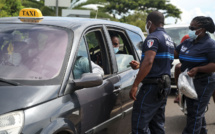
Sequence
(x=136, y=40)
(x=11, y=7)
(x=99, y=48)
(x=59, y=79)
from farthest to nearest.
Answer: (x=11, y=7)
(x=136, y=40)
(x=99, y=48)
(x=59, y=79)

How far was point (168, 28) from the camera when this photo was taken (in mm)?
10102

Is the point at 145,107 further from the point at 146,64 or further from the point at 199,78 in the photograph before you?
the point at 199,78

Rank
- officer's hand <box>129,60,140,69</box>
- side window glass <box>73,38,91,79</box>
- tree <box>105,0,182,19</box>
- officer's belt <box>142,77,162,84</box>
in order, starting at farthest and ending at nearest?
tree <box>105,0,182,19</box>, officer's hand <box>129,60,140,69</box>, officer's belt <box>142,77,162,84</box>, side window glass <box>73,38,91,79</box>

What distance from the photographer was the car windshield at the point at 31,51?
292 centimetres

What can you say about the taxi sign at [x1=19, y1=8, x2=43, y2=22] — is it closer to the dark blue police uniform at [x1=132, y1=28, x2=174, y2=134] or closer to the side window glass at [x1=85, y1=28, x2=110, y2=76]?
the side window glass at [x1=85, y1=28, x2=110, y2=76]

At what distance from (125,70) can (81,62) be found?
1020 millimetres

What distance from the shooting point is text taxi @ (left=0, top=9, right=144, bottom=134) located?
250 centimetres

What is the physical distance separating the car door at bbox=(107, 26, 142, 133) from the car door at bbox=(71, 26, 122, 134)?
0.43 feet

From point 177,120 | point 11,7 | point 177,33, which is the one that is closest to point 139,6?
point 11,7

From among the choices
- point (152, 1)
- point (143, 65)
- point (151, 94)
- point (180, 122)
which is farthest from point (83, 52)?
point (152, 1)

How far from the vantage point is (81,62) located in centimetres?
337

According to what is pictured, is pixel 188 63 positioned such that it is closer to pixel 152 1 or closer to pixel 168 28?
pixel 168 28

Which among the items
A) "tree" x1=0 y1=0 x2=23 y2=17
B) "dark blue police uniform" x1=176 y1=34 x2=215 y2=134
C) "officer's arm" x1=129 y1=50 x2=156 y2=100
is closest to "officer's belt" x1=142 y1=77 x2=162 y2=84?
"officer's arm" x1=129 y1=50 x2=156 y2=100

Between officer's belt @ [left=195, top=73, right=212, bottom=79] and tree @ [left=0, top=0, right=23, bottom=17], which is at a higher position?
tree @ [left=0, top=0, right=23, bottom=17]
